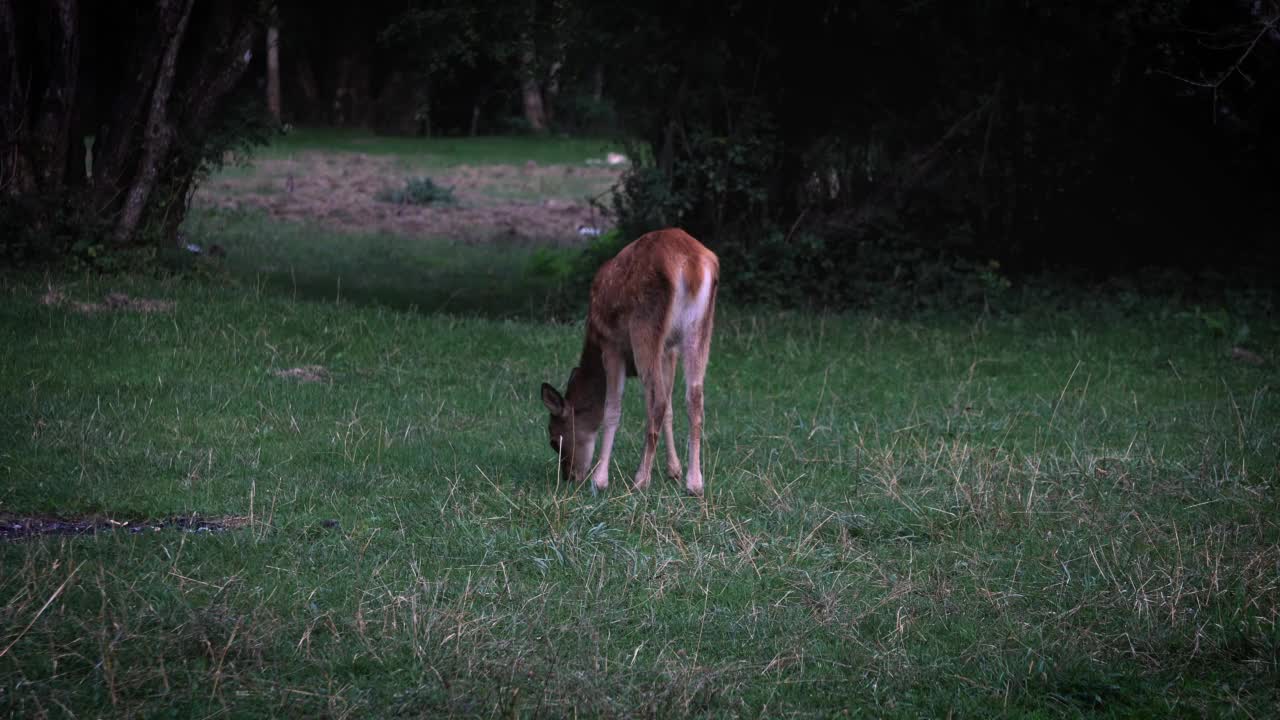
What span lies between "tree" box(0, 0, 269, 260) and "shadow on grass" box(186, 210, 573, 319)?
1410mm

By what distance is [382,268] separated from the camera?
56.9 ft

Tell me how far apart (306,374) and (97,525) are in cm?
366

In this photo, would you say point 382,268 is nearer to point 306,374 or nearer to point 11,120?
point 11,120

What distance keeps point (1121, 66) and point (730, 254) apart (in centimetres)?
470

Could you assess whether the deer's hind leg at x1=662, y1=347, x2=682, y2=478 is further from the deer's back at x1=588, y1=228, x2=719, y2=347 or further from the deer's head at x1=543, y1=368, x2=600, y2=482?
the deer's head at x1=543, y1=368, x2=600, y2=482

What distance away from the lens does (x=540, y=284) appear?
16.7 m

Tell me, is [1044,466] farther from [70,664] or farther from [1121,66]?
[1121,66]

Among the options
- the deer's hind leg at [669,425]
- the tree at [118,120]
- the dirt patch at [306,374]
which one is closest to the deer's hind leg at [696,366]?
the deer's hind leg at [669,425]

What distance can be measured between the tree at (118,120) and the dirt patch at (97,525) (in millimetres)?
6999

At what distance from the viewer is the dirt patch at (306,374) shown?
9.66 meters

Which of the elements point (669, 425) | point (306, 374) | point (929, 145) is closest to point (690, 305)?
point (669, 425)

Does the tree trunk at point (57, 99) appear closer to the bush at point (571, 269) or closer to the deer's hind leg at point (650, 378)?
the bush at point (571, 269)

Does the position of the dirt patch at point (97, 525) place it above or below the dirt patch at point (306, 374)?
above

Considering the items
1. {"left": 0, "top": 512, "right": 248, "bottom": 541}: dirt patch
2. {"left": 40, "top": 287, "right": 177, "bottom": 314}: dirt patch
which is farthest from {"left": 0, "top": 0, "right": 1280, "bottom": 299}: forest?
{"left": 0, "top": 512, "right": 248, "bottom": 541}: dirt patch
